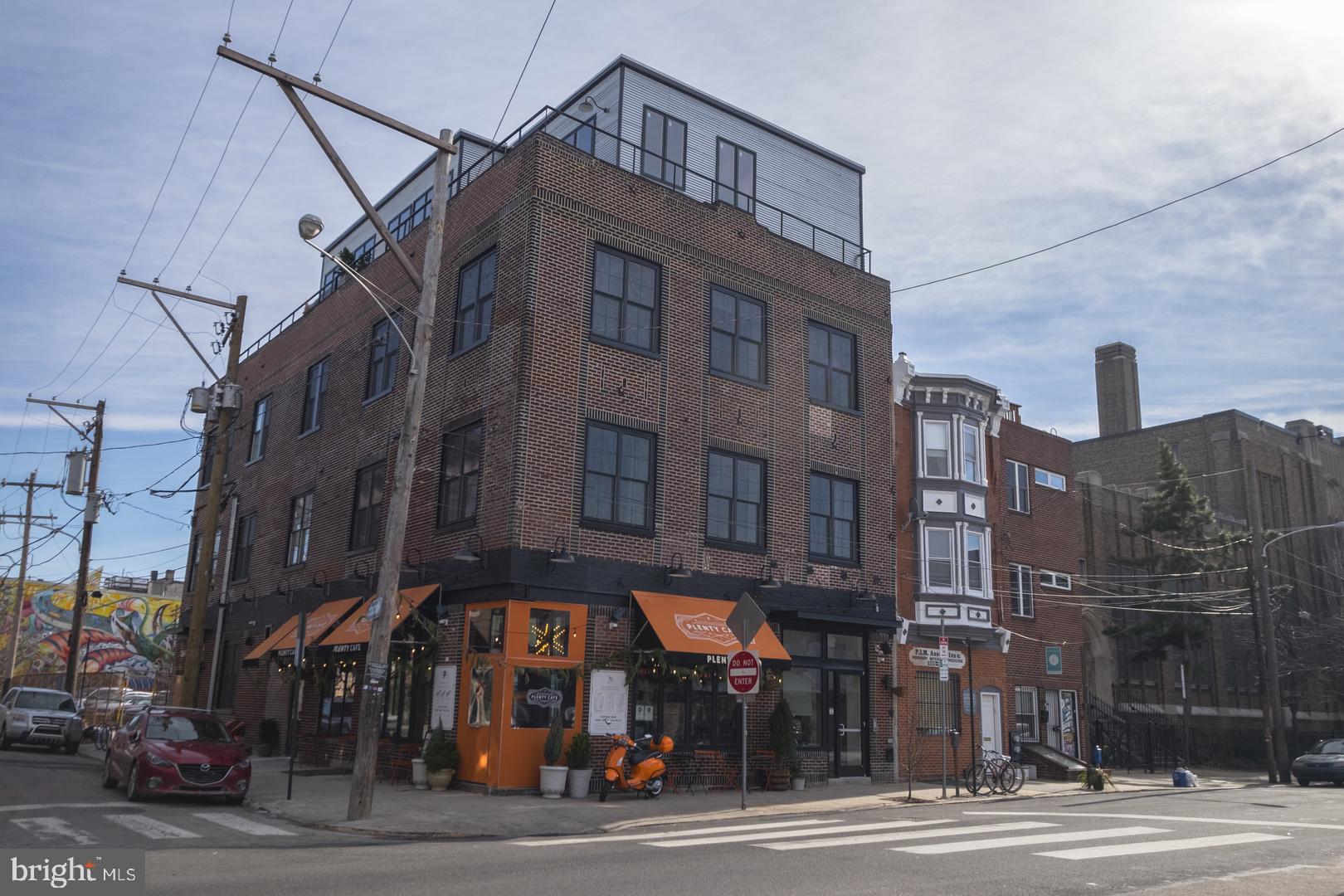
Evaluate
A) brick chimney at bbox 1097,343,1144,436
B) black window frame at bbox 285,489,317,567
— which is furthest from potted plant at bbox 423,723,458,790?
brick chimney at bbox 1097,343,1144,436

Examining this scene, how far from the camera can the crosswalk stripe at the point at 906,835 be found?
1259cm

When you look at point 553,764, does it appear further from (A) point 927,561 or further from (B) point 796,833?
(A) point 927,561

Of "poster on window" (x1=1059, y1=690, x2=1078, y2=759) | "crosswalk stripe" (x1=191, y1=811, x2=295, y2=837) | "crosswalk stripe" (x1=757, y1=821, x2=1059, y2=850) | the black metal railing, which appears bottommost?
"crosswalk stripe" (x1=191, y1=811, x2=295, y2=837)

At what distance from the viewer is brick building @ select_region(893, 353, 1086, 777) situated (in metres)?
26.9

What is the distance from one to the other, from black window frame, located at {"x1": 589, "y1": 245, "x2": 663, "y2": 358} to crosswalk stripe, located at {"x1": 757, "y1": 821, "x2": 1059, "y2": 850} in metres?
11.1

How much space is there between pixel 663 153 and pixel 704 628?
11.5m

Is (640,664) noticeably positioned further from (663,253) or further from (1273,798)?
(1273,798)

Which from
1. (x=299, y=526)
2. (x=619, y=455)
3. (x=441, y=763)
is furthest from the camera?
(x=299, y=526)

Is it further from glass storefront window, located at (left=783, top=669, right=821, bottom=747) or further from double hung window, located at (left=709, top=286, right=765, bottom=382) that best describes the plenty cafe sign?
double hung window, located at (left=709, top=286, right=765, bottom=382)

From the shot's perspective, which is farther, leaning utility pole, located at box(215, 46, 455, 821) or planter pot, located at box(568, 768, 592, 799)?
planter pot, located at box(568, 768, 592, 799)

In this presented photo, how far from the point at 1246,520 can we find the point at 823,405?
34.0 meters

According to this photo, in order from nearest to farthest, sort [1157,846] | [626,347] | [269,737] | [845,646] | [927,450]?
1. [1157,846]
2. [626,347]
3. [845,646]
4. [269,737]
5. [927,450]

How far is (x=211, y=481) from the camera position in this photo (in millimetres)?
25500

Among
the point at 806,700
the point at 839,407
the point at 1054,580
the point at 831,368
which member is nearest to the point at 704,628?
the point at 806,700
